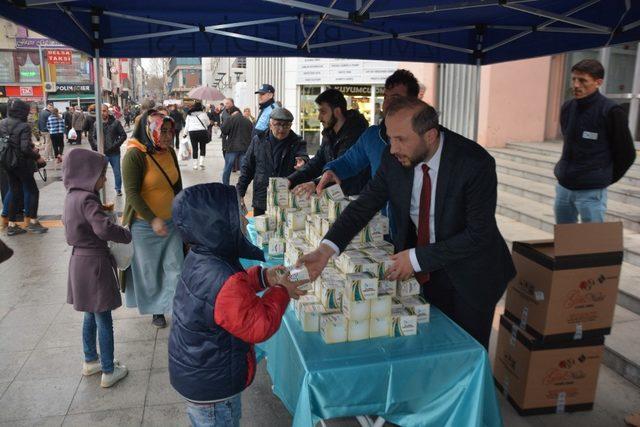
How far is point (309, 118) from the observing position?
1750cm

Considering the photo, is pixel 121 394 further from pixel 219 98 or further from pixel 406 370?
pixel 219 98

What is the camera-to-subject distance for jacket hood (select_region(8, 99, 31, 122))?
23.4 feet

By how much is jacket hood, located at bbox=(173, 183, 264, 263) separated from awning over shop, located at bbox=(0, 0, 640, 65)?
1902 millimetres

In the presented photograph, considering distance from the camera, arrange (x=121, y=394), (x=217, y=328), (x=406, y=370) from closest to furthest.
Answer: (x=217, y=328) < (x=406, y=370) < (x=121, y=394)

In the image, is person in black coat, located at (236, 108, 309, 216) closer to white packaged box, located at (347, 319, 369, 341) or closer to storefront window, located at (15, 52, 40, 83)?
white packaged box, located at (347, 319, 369, 341)

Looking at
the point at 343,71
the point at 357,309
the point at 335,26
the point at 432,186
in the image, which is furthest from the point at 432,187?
the point at 343,71

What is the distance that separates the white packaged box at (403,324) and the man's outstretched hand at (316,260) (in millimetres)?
390

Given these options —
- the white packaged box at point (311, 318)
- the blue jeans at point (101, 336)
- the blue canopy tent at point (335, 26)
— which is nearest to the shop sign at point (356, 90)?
the blue canopy tent at point (335, 26)

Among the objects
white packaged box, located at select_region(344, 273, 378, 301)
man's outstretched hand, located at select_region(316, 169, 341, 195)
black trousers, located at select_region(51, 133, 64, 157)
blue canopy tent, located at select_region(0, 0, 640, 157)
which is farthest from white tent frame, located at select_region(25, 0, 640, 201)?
black trousers, located at select_region(51, 133, 64, 157)

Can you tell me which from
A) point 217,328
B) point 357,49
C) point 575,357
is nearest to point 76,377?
point 217,328

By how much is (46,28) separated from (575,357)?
4.23m

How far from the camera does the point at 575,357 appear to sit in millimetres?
2984

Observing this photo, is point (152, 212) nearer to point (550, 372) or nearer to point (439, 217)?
point (439, 217)

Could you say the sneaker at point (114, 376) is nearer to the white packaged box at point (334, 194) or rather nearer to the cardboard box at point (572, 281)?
the white packaged box at point (334, 194)
